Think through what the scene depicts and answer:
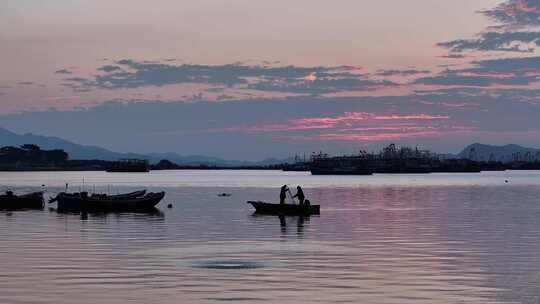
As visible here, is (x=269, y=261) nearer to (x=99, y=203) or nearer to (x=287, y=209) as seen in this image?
(x=287, y=209)

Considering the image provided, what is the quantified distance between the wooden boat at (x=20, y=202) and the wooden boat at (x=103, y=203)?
500cm

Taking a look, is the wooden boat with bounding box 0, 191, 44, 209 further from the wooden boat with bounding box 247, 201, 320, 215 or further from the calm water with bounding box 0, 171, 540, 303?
the wooden boat with bounding box 247, 201, 320, 215

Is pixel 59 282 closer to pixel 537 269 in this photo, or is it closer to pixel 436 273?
pixel 436 273

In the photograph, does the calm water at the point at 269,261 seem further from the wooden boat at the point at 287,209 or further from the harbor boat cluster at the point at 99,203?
the harbor boat cluster at the point at 99,203

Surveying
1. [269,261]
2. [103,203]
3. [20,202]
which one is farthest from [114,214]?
[269,261]

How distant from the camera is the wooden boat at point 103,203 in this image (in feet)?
291

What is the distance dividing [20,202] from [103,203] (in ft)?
39.3

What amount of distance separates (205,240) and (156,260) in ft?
41.1

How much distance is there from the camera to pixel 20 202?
312 feet

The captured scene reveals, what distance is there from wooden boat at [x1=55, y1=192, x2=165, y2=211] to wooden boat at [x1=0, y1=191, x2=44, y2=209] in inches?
197

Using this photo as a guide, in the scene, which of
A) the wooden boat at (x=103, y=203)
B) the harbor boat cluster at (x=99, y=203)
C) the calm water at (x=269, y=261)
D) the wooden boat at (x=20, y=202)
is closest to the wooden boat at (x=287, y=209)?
the harbor boat cluster at (x=99, y=203)

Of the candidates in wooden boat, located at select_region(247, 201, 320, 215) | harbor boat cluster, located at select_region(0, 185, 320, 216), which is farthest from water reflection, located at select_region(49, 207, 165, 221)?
wooden boat, located at select_region(247, 201, 320, 215)

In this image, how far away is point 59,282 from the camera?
3334cm

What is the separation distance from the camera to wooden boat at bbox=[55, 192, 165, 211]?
88750mm
